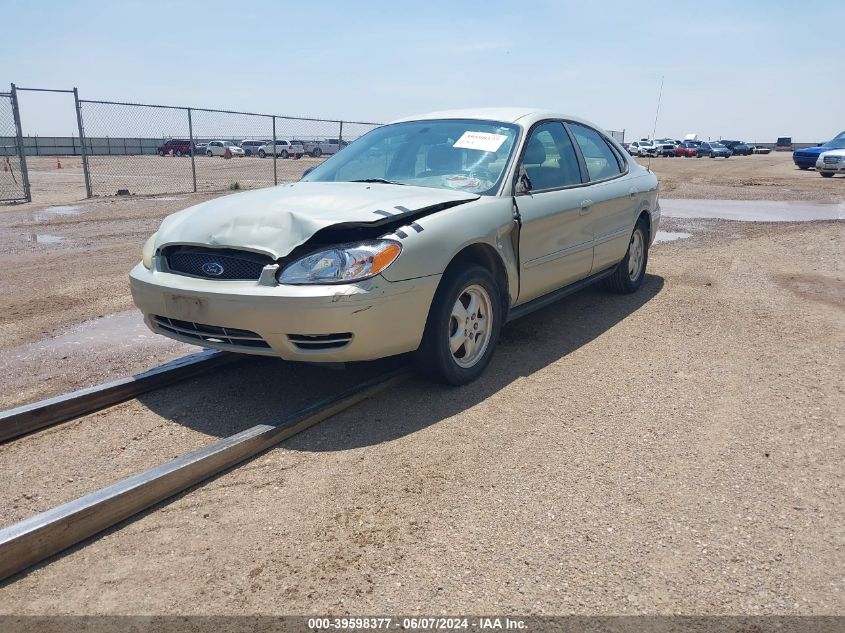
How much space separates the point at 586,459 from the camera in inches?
130

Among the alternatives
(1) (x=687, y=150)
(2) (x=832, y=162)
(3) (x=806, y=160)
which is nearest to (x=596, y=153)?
(2) (x=832, y=162)

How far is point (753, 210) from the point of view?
46.9ft

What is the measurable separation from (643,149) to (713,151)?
6.46 metres

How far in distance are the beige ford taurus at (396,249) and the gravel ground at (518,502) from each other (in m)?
0.45

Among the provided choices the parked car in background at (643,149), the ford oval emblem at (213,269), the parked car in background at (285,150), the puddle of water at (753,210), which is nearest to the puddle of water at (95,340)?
the ford oval emblem at (213,269)

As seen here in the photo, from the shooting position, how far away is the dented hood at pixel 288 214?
357 centimetres

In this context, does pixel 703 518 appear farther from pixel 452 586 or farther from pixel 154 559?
pixel 154 559

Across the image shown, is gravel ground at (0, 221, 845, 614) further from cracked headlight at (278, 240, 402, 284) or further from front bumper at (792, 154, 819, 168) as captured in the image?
front bumper at (792, 154, 819, 168)

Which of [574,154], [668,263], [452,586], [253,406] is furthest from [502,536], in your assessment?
[668,263]

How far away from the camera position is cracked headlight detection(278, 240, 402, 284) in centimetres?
347

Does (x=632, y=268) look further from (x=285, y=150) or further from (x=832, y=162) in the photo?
(x=285, y=150)

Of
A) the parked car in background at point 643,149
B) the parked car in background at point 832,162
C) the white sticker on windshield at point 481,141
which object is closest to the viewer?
the white sticker on windshield at point 481,141

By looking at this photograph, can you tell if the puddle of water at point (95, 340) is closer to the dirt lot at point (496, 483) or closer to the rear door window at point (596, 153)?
the dirt lot at point (496, 483)

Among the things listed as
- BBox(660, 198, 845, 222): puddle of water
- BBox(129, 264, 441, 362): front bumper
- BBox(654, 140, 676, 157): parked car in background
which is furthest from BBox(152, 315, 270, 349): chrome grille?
BBox(654, 140, 676, 157): parked car in background
